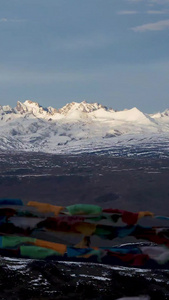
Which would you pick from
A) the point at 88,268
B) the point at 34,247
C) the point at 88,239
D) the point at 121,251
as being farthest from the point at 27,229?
the point at 88,268

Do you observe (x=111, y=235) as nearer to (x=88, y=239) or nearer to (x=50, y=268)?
(x=88, y=239)

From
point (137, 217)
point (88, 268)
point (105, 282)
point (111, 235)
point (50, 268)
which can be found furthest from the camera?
point (88, 268)

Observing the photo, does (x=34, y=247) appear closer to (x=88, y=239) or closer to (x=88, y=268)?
(x=88, y=239)

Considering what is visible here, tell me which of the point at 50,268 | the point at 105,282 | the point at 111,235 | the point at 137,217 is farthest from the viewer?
the point at 50,268

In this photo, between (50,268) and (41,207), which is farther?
(50,268)

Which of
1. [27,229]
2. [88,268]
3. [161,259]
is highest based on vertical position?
[27,229]

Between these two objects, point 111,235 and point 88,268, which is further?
point 88,268

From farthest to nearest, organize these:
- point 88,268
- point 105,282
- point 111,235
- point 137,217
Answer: point 88,268
point 105,282
point 111,235
point 137,217

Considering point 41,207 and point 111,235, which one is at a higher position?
point 41,207

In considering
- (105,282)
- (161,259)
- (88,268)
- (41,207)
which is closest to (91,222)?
(41,207)

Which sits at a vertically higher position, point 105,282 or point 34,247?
point 34,247
